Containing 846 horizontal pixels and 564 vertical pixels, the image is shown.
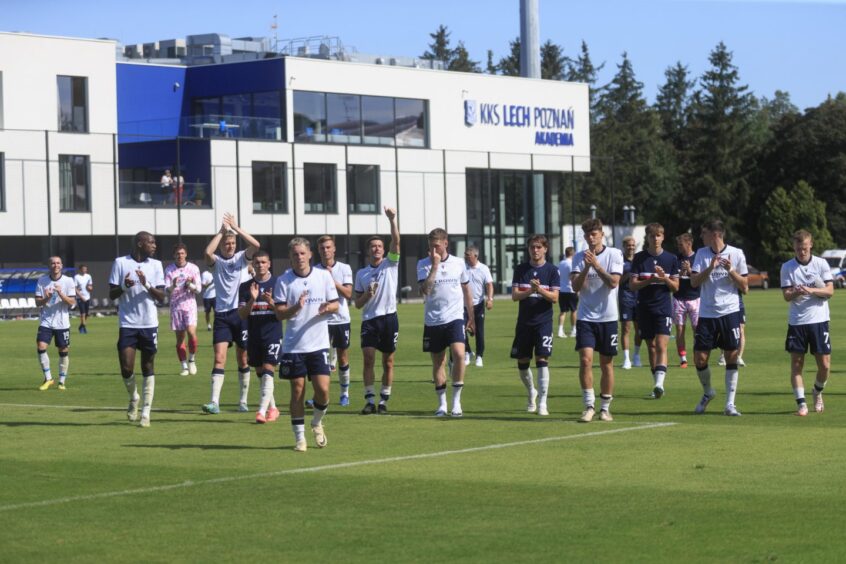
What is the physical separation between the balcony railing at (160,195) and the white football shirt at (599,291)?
5113 centimetres

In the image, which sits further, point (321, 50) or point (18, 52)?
point (321, 50)

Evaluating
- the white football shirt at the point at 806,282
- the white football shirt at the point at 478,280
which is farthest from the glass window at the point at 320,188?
the white football shirt at the point at 806,282

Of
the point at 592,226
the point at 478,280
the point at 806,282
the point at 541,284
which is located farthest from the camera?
the point at 478,280

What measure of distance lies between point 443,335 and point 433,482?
5695 mm

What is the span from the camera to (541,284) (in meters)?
17.6

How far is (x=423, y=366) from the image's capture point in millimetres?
26984

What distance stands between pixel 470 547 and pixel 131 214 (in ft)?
191

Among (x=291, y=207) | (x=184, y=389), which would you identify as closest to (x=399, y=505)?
(x=184, y=389)

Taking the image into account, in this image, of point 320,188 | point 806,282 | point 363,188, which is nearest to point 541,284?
point 806,282

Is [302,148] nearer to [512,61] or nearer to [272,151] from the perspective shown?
[272,151]

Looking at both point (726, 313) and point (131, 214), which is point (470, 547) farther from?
point (131, 214)

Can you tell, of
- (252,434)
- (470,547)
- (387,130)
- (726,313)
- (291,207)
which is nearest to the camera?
(470,547)

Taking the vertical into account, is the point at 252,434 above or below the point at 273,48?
below

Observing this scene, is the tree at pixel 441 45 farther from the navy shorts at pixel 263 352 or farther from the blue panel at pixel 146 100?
the navy shorts at pixel 263 352
